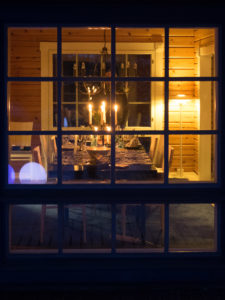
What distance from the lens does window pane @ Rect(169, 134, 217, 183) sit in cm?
874

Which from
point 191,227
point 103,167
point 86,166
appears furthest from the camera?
point 191,227

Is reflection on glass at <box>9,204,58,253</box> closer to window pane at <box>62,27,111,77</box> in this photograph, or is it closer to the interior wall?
the interior wall

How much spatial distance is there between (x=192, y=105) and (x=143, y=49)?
1.42 metres

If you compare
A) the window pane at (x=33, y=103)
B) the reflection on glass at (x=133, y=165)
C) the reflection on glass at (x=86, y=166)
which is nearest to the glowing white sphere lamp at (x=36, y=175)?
the reflection on glass at (x=86, y=166)

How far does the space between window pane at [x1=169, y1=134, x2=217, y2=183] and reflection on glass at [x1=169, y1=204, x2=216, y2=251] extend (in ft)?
6.16

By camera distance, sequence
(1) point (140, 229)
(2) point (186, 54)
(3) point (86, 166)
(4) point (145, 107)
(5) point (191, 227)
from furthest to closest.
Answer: (4) point (145, 107), (2) point (186, 54), (5) point (191, 227), (1) point (140, 229), (3) point (86, 166)

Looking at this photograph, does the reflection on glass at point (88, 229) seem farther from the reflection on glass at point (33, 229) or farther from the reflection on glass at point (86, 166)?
the reflection on glass at point (86, 166)

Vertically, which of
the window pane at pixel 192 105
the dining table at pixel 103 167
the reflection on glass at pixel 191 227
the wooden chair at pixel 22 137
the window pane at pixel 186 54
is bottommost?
the reflection on glass at pixel 191 227

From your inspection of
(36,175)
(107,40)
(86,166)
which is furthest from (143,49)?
(86,166)

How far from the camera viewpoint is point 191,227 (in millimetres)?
5758

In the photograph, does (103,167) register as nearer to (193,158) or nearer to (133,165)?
(133,165)

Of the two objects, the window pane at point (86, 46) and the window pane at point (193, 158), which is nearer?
the window pane at point (193, 158)

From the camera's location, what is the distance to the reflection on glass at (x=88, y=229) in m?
4.85

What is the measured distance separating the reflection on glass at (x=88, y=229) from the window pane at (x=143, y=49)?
137 inches
